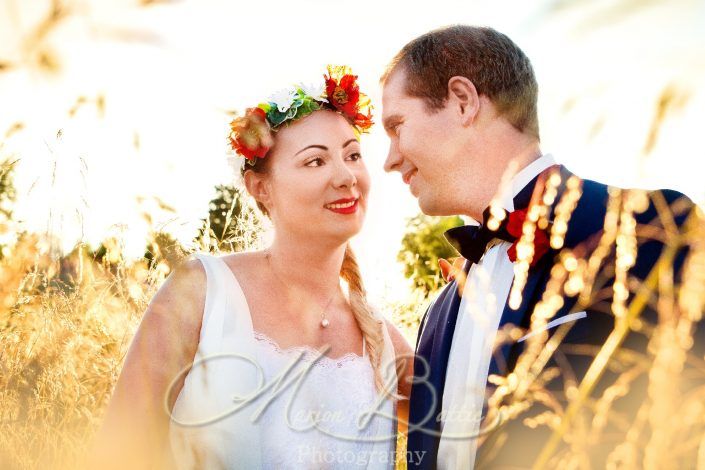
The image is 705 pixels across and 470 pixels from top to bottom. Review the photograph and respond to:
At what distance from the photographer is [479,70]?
3.20 metres

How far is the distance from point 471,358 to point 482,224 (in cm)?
65

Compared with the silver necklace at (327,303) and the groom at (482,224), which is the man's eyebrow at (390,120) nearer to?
the groom at (482,224)

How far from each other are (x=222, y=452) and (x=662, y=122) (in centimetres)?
265

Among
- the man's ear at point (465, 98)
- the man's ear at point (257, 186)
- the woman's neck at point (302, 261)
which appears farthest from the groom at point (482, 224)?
the man's ear at point (257, 186)

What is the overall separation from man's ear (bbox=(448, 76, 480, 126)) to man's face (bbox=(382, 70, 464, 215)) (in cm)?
4

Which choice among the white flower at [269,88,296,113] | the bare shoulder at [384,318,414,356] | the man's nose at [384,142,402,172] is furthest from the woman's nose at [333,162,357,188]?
the bare shoulder at [384,318,414,356]

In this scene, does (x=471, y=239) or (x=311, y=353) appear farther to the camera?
(x=311, y=353)

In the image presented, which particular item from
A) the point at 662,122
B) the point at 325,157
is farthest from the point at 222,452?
the point at 662,122

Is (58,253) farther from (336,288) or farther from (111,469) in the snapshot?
(336,288)

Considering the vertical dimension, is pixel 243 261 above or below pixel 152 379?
above

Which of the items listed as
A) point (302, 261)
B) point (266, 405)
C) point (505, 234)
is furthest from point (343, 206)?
point (266, 405)

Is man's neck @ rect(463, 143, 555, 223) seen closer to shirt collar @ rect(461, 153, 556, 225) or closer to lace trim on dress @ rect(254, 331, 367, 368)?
shirt collar @ rect(461, 153, 556, 225)

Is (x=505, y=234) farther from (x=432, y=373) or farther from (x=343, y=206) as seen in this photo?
(x=343, y=206)

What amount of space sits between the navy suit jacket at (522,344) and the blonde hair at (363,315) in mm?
342
